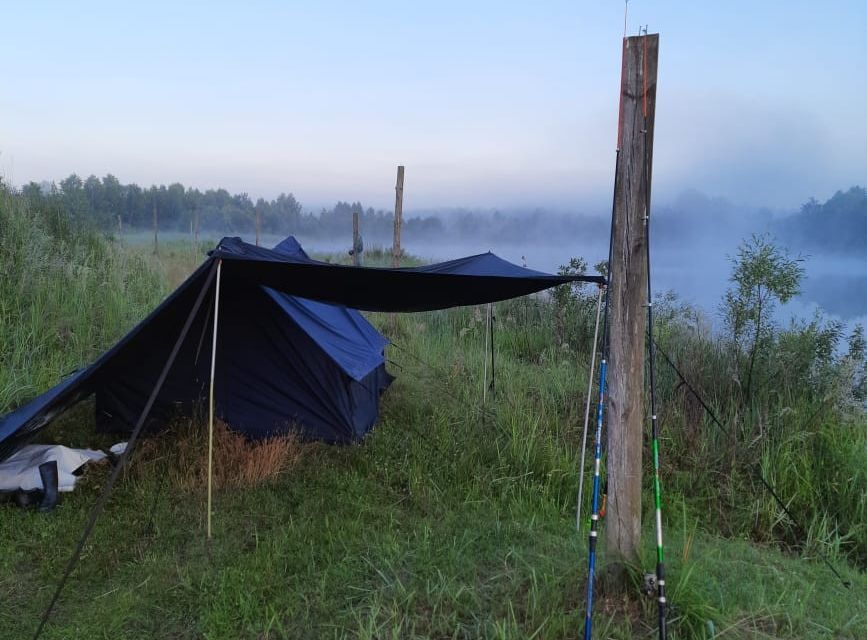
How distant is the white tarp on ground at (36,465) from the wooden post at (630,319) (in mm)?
3109

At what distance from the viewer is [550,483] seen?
3.75 meters

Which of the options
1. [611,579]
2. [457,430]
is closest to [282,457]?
[457,430]

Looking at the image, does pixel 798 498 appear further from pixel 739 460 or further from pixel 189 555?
pixel 189 555

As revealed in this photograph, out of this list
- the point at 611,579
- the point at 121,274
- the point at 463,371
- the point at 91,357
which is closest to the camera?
the point at 611,579

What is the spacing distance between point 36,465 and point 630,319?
3.44 metres

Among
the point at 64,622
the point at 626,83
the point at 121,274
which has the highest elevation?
the point at 626,83

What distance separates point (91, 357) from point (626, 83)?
517 centimetres

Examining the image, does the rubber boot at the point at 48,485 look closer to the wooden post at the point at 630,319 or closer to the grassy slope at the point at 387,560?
the grassy slope at the point at 387,560

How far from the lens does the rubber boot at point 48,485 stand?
10.6 ft

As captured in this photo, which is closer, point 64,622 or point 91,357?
point 64,622

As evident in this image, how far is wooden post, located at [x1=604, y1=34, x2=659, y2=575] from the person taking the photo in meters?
2.23

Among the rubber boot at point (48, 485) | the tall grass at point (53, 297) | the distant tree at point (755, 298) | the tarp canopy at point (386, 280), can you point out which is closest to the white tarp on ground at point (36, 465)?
the rubber boot at point (48, 485)

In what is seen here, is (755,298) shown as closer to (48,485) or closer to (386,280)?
(386,280)

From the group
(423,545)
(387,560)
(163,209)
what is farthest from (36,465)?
(163,209)
